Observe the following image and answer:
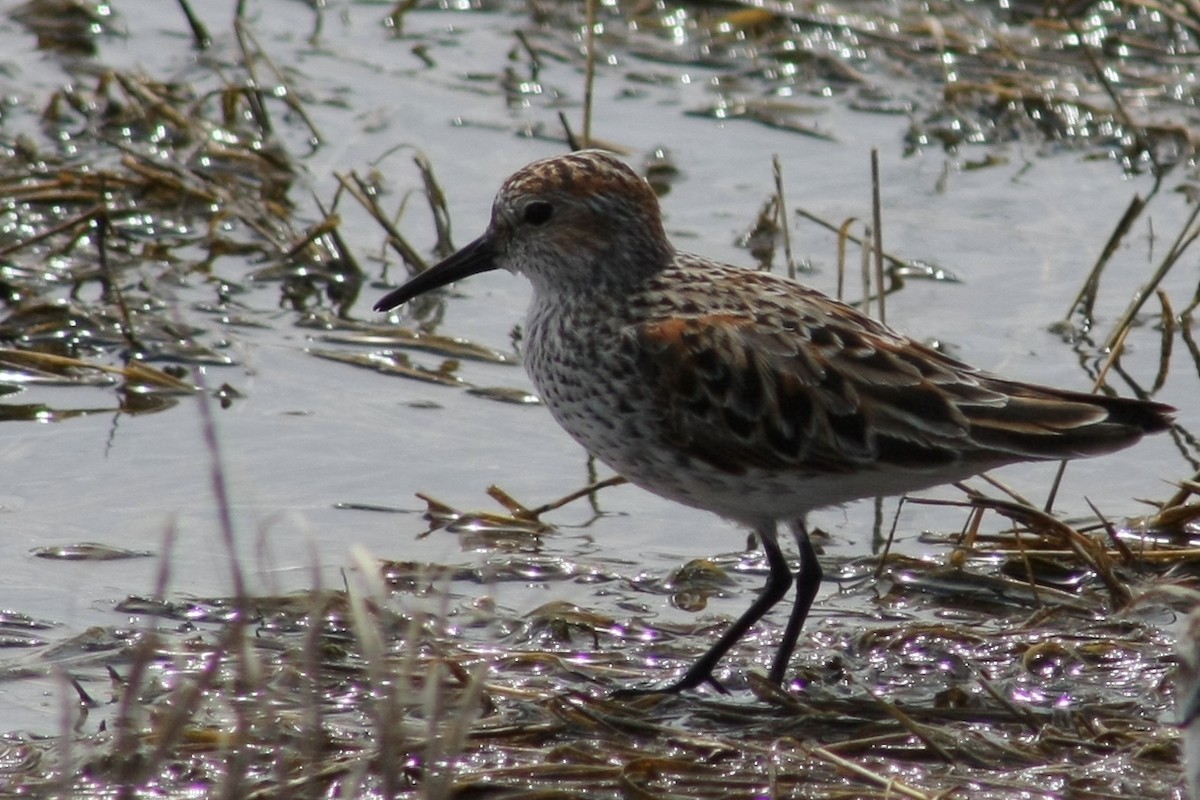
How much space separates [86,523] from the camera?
23.2 ft

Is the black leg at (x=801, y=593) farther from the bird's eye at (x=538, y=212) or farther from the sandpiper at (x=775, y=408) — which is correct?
the bird's eye at (x=538, y=212)

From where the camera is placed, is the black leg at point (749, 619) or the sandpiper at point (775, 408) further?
the black leg at point (749, 619)

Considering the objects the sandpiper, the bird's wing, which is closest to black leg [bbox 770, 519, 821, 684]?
the sandpiper

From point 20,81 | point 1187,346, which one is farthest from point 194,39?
point 1187,346

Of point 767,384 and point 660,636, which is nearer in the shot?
point 767,384

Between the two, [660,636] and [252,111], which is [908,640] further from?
[252,111]

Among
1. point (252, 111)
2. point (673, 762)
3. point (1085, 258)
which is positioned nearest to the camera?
point (673, 762)

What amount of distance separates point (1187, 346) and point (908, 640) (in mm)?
2800

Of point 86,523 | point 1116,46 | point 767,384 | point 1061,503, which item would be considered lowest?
point 86,523

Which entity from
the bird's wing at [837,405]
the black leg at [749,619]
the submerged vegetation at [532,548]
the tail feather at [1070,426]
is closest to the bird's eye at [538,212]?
the bird's wing at [837,405]

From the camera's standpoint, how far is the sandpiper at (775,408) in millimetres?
5918

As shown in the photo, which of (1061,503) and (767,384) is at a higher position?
(767,384)

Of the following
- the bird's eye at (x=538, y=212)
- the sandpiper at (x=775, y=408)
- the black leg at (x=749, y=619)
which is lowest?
the black leg at (x=749, y=619)

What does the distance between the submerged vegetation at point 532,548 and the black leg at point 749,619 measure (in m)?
0.10
